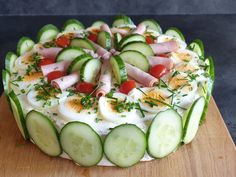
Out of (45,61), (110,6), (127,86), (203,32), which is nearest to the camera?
(127,86)

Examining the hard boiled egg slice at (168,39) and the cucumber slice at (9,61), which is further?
the hard boiled egg slice at (168,39)

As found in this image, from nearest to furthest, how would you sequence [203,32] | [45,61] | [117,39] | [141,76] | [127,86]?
[127,86]
[141,76]
[45,61]
[117,39]
[203,32]

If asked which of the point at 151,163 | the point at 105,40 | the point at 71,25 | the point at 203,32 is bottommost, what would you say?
the point at 203,32

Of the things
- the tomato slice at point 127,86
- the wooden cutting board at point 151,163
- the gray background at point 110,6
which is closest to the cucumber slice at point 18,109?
the wooden cutting board at point 151,163

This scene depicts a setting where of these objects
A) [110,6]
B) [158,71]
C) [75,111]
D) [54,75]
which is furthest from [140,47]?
[110,6]

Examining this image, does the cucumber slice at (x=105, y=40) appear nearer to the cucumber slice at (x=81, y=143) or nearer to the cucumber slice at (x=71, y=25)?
the cucumber slice at (x=71, y=25)

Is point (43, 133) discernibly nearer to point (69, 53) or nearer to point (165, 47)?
point (69, 53)

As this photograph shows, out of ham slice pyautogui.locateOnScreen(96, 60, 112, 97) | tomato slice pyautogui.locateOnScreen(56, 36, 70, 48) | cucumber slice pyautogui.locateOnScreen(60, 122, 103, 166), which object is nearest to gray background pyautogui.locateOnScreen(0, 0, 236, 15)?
tomato slice pyautogui.locateOnScreen(56, 36, 70, 48)
